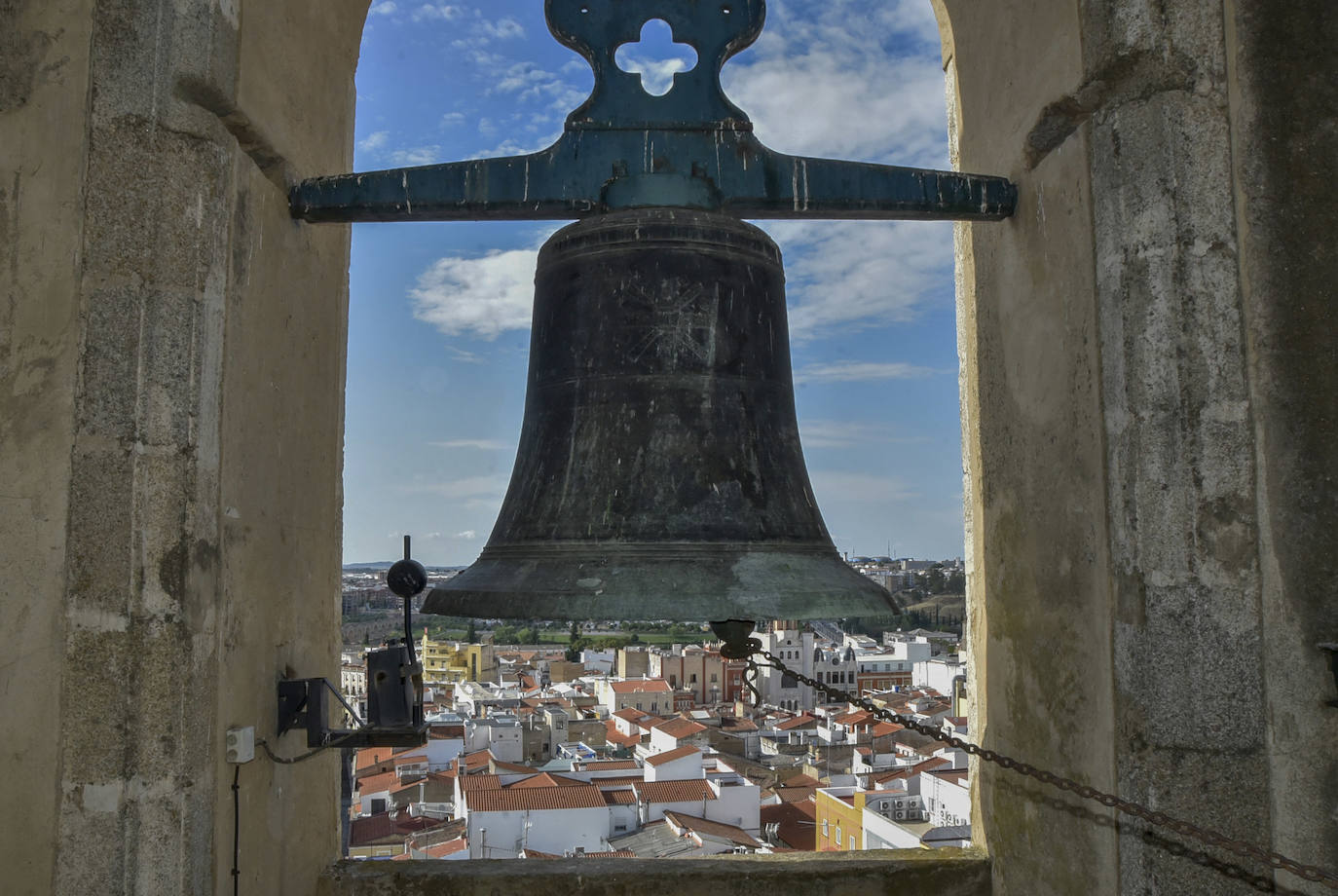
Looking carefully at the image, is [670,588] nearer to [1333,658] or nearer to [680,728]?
[1333,658]

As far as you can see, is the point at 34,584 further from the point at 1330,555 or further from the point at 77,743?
the point at 1330,555

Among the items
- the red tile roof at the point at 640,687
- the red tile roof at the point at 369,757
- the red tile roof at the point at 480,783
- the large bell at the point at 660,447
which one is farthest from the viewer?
the red tile roof at the point at 640,687

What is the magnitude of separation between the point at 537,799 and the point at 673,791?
4.36m

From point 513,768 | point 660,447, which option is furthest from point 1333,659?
point 513,768

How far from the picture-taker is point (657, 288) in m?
2.63

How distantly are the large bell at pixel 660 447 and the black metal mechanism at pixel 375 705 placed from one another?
11.8 inches

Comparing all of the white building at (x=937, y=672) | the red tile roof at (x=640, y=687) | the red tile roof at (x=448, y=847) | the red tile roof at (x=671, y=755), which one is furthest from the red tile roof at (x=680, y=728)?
the red tile roof at (x=448, y=847)

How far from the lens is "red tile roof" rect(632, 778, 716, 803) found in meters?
23.2

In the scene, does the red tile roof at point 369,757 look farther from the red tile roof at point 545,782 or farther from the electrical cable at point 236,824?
the electrical cable at point 236,824

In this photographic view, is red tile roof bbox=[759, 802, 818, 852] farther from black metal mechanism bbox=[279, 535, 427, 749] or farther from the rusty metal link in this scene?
the rusty metal link

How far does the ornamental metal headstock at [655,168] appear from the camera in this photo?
268 cm

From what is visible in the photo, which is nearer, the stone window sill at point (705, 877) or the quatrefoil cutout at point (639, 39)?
the quatrefoil cutout at point (639, 39)

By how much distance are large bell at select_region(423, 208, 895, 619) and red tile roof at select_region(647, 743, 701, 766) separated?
25.3m

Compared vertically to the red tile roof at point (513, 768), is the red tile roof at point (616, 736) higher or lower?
lower
